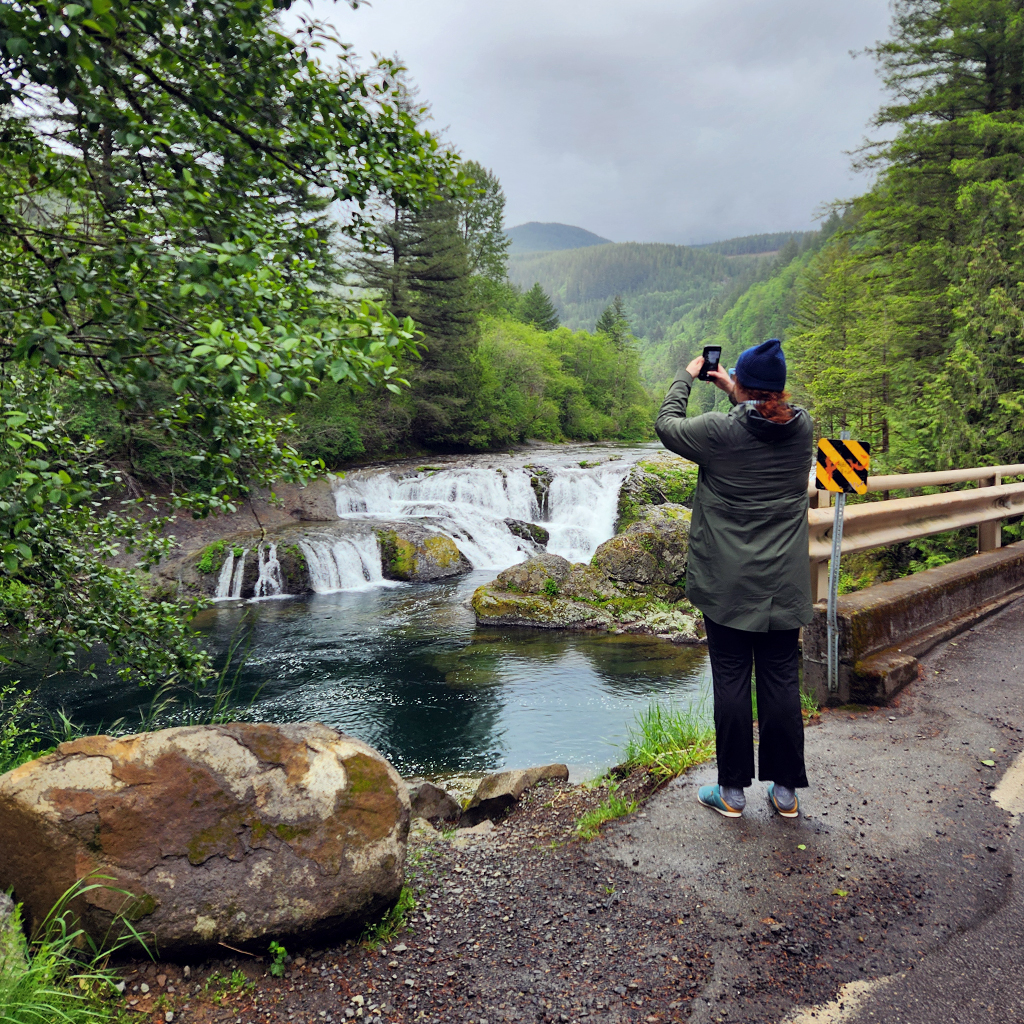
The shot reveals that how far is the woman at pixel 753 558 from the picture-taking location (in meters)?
3.10

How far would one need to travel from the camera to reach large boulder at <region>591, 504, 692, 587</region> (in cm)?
1404

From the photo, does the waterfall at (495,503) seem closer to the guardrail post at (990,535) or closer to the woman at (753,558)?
the guardrail post at (990,535)

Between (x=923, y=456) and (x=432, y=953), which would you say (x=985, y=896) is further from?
(x=923, y=456)

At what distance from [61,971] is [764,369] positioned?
3640mm

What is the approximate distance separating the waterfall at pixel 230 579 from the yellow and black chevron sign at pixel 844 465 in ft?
47.0

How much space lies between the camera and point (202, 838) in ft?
8.42

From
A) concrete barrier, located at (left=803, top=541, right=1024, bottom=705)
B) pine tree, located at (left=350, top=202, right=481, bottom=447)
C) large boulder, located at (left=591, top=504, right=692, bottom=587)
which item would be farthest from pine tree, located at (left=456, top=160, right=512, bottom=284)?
concrete barrier, located at (left=803, top=541, right=1024, bottom=705)

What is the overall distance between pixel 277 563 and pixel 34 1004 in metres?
15.1

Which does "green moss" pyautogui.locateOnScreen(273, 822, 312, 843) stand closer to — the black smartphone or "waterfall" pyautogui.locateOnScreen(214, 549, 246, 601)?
the black smartphone

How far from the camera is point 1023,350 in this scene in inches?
411

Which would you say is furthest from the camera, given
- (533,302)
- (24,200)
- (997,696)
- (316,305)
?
(533,302)

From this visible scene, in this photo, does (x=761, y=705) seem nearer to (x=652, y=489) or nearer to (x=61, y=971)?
(x=61, y=971)

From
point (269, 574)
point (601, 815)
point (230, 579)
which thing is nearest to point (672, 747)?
point (601, 815)

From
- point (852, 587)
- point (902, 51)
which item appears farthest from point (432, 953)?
point (902, 51)
